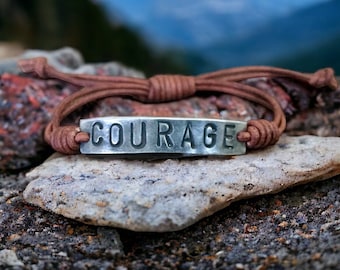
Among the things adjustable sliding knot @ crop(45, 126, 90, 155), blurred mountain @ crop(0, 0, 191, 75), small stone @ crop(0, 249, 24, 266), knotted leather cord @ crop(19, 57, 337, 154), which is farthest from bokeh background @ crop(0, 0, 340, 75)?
small stone @ crop(0, 249, 24, 266)

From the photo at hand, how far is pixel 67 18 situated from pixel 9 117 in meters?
1.39

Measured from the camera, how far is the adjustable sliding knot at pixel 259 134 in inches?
38.4

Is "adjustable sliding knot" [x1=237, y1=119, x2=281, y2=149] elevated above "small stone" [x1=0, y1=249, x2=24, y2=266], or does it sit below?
above

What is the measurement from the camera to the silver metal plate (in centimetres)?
94

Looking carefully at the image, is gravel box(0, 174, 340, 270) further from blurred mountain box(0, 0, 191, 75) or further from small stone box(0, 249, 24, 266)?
blurred mountain box(0, 0, 191, 75)

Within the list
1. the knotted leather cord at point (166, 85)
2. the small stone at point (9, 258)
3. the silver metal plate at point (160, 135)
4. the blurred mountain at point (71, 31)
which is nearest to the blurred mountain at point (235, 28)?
the blurred mountain at point (71, 31)

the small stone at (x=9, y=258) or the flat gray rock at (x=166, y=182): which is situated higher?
the flat gray rock at (x=166, y=182)

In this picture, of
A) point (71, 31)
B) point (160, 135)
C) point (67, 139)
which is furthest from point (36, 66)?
point (71, 31)

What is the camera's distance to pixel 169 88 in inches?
43.9

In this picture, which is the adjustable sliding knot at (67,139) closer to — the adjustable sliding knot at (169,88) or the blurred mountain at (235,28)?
the adjustable sliding knot at (169,88)

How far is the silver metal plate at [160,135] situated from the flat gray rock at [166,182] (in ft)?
0.10

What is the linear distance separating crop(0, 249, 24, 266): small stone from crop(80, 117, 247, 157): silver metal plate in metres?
0.25

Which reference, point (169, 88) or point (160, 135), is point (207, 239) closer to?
point (160, 135)

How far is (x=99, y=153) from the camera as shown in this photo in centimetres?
97
